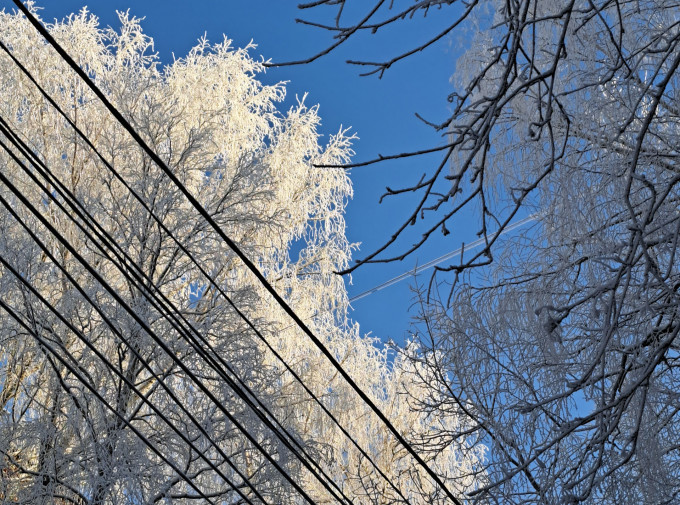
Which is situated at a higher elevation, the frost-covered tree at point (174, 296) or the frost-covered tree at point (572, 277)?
the frost-covered tree at point (174, 296)

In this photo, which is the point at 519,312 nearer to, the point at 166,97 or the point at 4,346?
the point at 4,346

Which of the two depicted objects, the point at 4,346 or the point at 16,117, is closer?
the point at 4,346

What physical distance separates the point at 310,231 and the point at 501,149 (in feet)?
14.7

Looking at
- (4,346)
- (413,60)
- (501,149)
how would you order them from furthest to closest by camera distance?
(413,60) < (4,346) < (501,149)

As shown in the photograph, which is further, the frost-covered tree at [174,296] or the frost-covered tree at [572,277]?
the frost-covered tree at [174,296]

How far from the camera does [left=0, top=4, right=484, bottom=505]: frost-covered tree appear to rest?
5969 mm

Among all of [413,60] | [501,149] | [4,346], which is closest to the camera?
[501,149]

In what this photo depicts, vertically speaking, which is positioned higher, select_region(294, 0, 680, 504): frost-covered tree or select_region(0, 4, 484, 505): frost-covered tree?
select_region(0, 4, 484, 505): frost-covered tree

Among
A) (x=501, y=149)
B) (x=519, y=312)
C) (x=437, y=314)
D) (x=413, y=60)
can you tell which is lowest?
(x=519, y=312)

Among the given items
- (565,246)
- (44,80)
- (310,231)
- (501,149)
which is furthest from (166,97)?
(565,246)

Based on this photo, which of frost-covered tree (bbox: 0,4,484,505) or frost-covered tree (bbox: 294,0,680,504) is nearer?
frost-covered tree (bbox: 294,0,680,504)

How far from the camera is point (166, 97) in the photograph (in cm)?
Answer: 785

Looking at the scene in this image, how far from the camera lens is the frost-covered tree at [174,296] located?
5969mm

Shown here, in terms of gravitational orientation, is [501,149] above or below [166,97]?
below
